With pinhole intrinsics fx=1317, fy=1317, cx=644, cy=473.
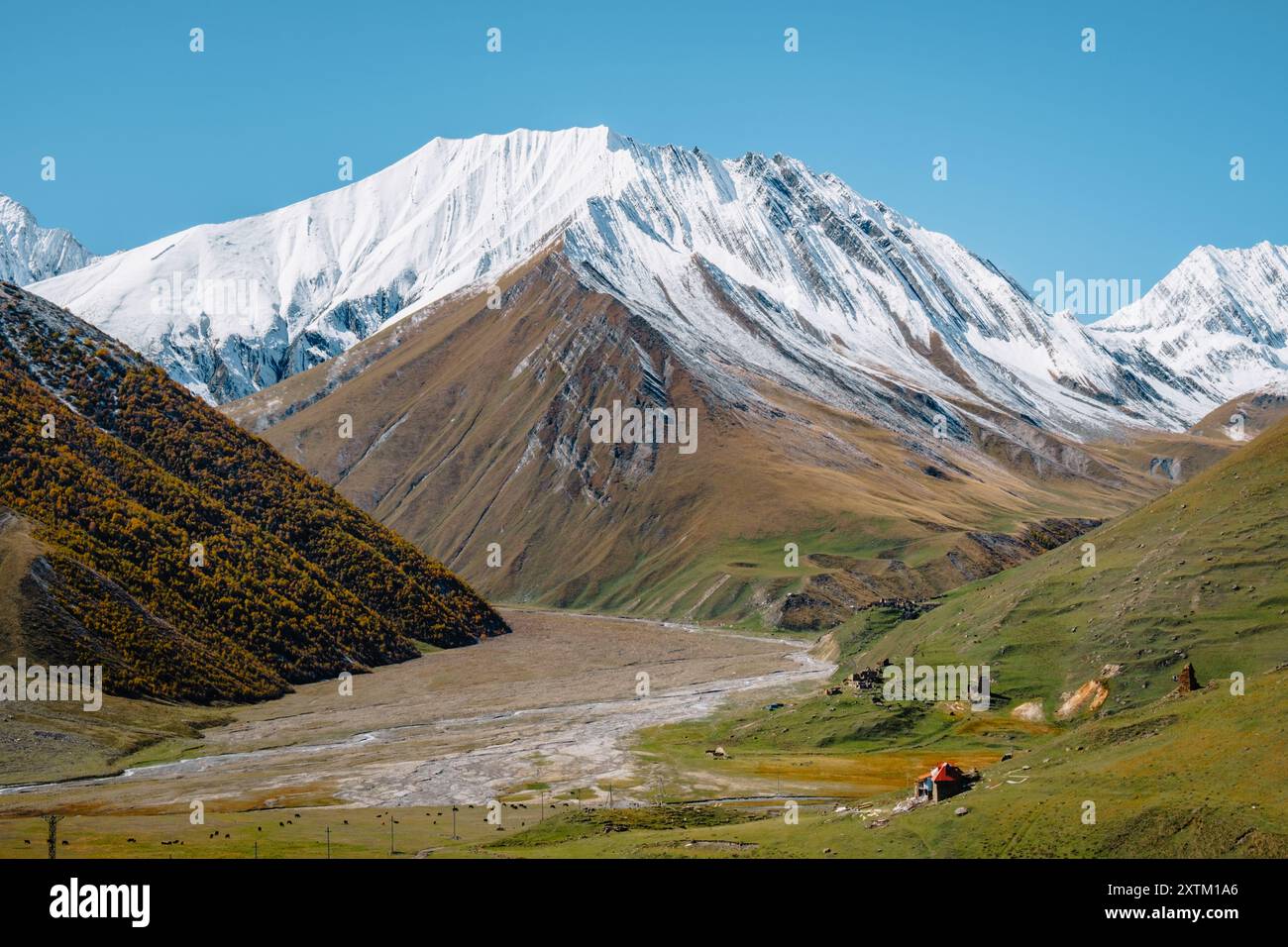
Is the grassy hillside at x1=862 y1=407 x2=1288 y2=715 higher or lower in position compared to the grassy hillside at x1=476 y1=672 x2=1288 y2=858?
higher

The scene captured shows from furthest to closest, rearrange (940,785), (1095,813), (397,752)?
1. (397,752)
2. (940,785)
3. (1095,813)

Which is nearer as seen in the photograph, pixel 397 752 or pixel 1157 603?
pixel 1157 603

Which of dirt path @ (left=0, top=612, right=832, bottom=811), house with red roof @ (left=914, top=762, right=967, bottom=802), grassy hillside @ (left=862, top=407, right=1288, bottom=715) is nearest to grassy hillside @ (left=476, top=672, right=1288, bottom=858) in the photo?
house with red roof @ (left=914, top=762, right=967, bottom=802)

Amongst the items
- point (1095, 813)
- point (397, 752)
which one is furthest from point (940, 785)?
point (397, 752)

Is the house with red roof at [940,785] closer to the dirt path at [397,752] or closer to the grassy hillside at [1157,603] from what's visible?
the dirt path at [397,752]

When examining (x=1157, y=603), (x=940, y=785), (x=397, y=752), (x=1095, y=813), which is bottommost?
(x=397, y=752)

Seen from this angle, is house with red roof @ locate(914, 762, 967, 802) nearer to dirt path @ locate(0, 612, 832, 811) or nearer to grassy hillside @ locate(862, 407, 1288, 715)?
dirt path @ locate(0, 612, 832, 811)

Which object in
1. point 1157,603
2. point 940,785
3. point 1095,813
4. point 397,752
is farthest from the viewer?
point 397,752

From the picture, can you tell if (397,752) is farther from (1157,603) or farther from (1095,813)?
(1095,813)

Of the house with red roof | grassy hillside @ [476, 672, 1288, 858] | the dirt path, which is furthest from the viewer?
the dirt path

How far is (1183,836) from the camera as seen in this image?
252 feet

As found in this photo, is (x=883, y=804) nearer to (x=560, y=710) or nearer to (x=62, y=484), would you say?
(x=560, y=710)
